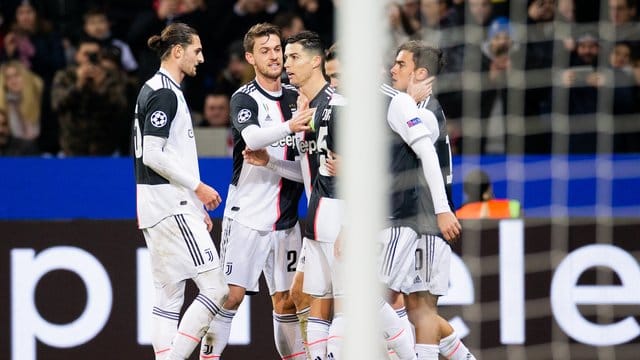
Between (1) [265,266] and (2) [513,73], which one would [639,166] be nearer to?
(2) [513,73]

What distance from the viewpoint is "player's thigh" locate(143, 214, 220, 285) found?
7129 millimetres

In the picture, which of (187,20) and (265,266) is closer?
(265,266)

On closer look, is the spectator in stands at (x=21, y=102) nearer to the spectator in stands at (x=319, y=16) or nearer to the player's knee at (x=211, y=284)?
the spectator in stands at (x=319, y=16)

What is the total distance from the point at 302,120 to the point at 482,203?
7.85 feet

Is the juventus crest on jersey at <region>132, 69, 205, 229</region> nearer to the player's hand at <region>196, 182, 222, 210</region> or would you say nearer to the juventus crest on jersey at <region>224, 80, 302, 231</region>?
the player's hand at <region>196, 182, 222, 210</region>

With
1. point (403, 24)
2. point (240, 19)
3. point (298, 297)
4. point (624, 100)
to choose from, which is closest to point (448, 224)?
point (298, 297)

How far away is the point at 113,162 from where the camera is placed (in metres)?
9.27

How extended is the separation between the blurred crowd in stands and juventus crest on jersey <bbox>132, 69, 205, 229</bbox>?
124 centimetres

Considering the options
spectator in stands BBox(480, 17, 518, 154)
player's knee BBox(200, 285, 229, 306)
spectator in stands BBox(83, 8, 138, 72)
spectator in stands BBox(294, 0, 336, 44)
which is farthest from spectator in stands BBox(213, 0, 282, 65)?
player's knee BBox(200, 285, 229, 306)

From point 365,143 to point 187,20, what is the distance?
692 cm

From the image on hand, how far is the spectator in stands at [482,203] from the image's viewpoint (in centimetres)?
879

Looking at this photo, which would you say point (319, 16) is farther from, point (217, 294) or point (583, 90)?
point (217, 294)

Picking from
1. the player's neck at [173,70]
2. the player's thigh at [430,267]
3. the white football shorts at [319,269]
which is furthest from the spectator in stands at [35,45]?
the player's thigh at [430,267]

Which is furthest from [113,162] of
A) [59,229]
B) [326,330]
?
[326,330]
